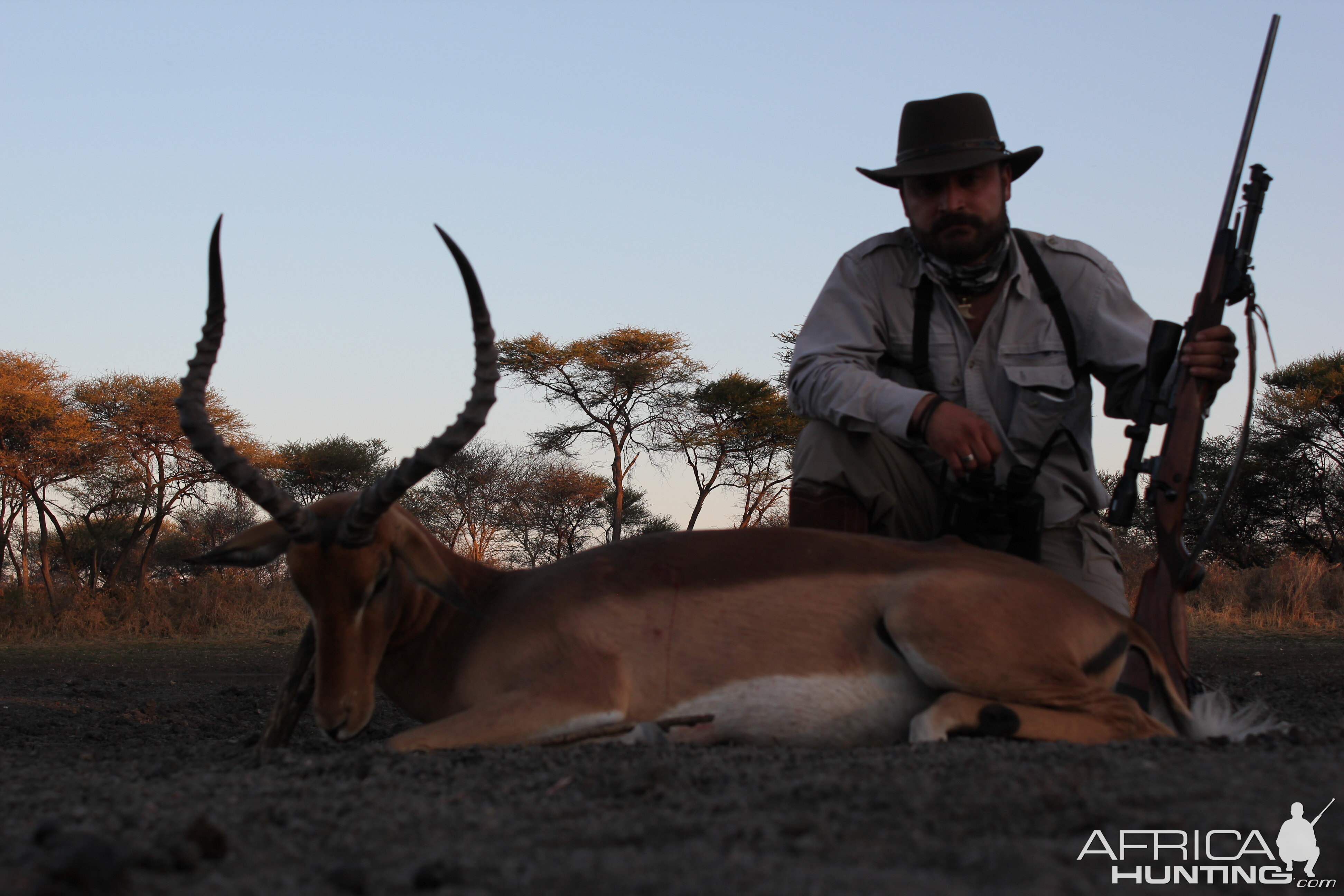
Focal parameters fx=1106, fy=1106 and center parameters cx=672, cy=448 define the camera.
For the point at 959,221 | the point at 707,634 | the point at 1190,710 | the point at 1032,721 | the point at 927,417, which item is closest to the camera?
the point at 1032,721

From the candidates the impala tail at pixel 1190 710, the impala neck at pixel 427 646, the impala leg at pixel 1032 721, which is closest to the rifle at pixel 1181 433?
the impala tail at pixel 1190 710

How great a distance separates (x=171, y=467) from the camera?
23547 mm

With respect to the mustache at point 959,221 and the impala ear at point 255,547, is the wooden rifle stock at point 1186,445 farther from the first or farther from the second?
the impala ear at point 255,547

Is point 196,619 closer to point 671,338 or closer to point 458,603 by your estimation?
point 458,603

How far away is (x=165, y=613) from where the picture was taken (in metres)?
17.1

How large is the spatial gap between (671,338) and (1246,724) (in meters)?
28.8

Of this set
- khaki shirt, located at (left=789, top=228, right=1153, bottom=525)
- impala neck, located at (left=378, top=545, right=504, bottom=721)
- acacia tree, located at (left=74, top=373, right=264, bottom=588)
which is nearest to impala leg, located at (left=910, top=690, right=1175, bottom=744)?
khaki shirt, located at (left=789, top=228, right=1153, bottom=525)

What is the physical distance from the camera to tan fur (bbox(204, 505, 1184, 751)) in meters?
3.27

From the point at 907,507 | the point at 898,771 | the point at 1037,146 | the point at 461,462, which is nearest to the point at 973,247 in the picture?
the point at 1037,146

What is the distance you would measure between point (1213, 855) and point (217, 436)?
3160 mm

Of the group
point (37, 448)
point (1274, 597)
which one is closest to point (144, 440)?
point (37, 448)

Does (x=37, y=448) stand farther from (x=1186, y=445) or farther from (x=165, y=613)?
(x=1186, y=445)

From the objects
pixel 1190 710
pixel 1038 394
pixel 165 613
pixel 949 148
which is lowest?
pixel 165 613

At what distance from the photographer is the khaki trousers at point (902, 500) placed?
176 inches
